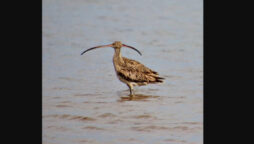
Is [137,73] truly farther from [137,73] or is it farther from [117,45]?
[117,45]

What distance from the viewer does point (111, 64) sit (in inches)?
330

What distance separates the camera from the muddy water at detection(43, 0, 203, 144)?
7.87 m

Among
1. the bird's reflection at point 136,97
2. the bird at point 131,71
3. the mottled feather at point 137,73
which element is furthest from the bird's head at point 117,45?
the bird's reflection at point 136,97

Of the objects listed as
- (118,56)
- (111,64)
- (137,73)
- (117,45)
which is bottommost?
(137,73)

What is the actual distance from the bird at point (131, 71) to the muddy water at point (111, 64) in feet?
0.25

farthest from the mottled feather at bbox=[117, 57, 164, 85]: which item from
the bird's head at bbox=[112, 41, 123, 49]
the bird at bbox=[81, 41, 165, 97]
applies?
the bird's head at bbox=[112, 41, 123, 49]

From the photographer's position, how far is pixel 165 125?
7707 mm

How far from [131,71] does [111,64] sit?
1.04 feet

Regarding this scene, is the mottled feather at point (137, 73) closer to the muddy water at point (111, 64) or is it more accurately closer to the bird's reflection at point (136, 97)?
the muddy water at point (111, 64)

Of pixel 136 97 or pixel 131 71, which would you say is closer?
pixel 136 97

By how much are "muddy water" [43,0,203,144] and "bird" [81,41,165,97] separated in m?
0.08

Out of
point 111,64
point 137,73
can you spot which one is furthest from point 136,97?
point 111,64

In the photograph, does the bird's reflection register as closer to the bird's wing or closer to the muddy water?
the muddy water

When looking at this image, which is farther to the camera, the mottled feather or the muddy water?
the mottled feather
